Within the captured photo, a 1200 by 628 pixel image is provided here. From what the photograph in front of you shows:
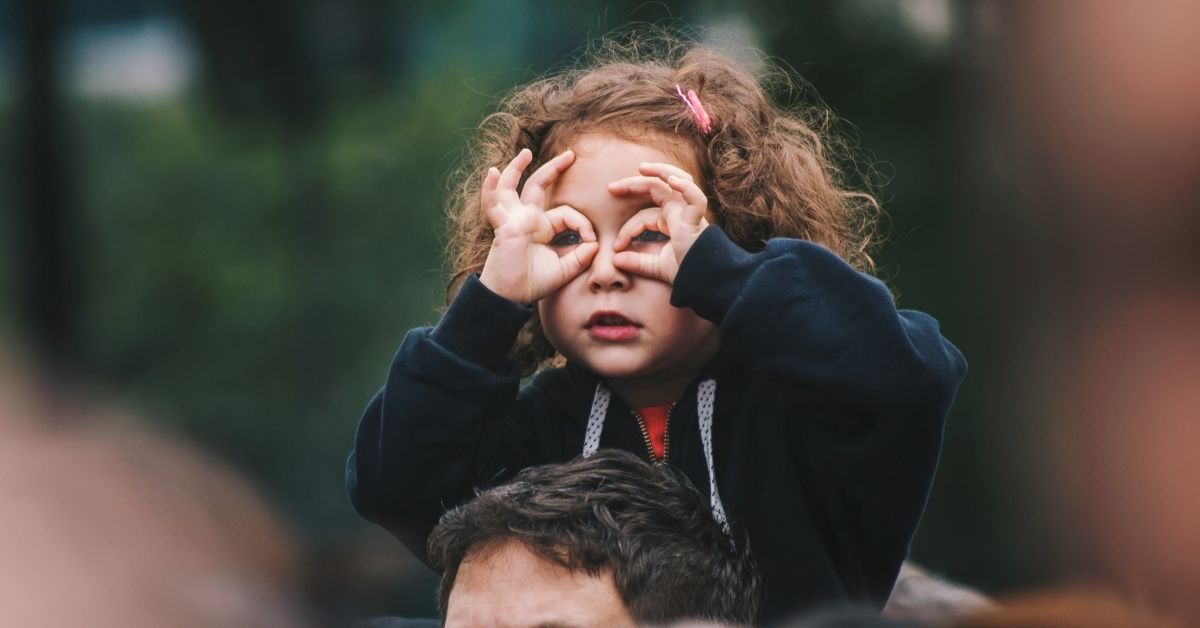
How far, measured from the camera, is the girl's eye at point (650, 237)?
4.83 feet

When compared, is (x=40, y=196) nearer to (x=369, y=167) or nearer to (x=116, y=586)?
(x=369, y=167)

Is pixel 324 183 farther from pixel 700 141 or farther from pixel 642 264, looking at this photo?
pixel 642 264

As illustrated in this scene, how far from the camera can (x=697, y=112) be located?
5.34 feet

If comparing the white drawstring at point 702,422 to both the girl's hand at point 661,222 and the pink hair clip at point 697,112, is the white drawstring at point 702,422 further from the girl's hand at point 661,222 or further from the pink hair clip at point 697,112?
the pink hair clip at point 697,112

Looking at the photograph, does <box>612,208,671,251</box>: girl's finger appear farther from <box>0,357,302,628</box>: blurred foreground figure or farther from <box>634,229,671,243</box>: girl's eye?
<box>0,357,302,628</box>: blurred foreground figure

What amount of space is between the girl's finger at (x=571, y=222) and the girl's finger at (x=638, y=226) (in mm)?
33

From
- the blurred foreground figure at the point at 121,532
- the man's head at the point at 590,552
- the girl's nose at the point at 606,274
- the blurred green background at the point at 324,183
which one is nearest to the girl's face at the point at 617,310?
the girl's nose at the point at 606,274

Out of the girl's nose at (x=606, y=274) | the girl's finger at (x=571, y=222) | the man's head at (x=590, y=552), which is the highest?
the girl's finger at (x=571, y=222)

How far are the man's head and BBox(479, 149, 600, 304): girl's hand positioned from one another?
0.24 m

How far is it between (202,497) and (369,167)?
361 cm

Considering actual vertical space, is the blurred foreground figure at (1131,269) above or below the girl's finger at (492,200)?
above

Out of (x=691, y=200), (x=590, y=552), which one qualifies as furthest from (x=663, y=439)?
(x=590, y=552)

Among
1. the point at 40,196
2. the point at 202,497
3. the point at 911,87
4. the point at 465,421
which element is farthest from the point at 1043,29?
the point at 911,87

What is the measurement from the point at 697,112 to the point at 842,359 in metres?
0.45
